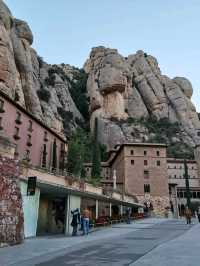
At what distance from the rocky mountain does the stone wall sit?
4477 centimetres

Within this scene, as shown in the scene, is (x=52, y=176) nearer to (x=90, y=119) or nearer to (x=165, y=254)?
(x=165, y=254)

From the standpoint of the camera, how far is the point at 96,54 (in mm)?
103625

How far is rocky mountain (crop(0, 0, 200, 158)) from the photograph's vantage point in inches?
2566

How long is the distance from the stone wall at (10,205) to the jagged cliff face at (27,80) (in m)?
33.8

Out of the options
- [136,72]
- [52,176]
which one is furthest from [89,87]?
[52,176]

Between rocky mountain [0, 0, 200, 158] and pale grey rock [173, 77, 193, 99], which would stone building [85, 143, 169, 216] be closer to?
rocky mountain [0, 0, 200, 158]

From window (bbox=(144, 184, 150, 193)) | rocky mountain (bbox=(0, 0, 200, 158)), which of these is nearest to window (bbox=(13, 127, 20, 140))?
rocky mountain (bbox=(0, 0, 200, 158))

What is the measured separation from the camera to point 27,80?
59.5 m

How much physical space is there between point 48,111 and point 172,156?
130ft

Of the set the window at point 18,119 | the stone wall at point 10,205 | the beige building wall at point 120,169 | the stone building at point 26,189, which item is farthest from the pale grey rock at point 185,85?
the stone wall at point 10,205

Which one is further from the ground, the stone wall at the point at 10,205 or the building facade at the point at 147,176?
the building facade at the point at 147,176

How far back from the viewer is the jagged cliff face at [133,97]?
82.8 meters

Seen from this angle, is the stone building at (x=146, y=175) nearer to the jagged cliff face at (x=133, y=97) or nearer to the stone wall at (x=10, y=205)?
the jagged cliff face at (x=133, y=97)

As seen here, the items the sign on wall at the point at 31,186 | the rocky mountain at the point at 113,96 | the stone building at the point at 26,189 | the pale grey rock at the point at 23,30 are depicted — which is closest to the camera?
the stone building at the point at 26,189
